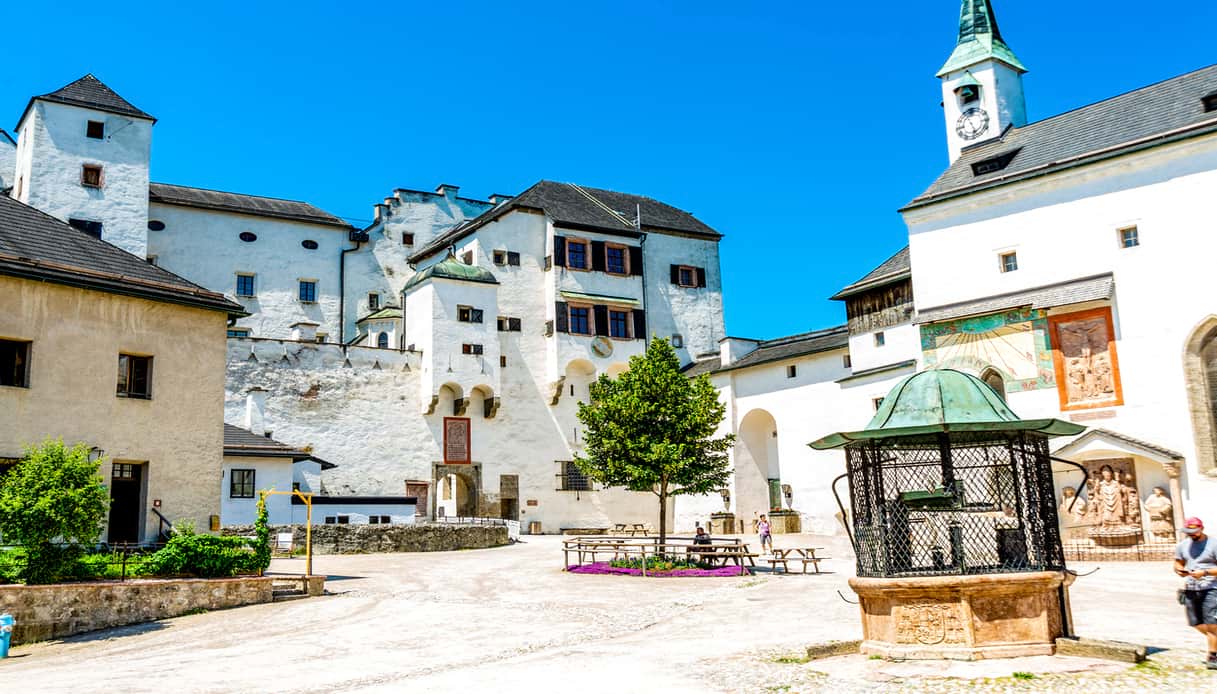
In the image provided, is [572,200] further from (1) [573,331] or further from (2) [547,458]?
(2) [547,458]

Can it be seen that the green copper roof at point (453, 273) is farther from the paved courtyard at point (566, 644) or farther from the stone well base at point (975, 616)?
the stone well base at point (975, 616)

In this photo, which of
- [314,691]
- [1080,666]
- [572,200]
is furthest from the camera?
[572,200]

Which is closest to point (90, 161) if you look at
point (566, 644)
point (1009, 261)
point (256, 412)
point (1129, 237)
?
point (256, 412)

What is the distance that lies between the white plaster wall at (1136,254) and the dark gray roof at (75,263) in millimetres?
22776

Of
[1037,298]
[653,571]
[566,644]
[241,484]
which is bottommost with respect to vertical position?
[566,644]

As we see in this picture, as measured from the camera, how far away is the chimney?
41600 mm

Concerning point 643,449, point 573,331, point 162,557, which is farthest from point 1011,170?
point 162,557

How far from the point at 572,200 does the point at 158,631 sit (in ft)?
129

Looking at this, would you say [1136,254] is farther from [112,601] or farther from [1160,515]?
[112,601]

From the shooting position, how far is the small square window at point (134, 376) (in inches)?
901

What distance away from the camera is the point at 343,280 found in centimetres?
5391

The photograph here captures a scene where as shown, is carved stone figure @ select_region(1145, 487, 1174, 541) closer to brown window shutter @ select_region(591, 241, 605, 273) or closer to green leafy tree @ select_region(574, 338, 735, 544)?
green leafy tree @ select_region(574, 338, 735, 544)

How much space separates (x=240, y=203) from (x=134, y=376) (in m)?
31.8

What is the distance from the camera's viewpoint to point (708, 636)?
49.0ft
